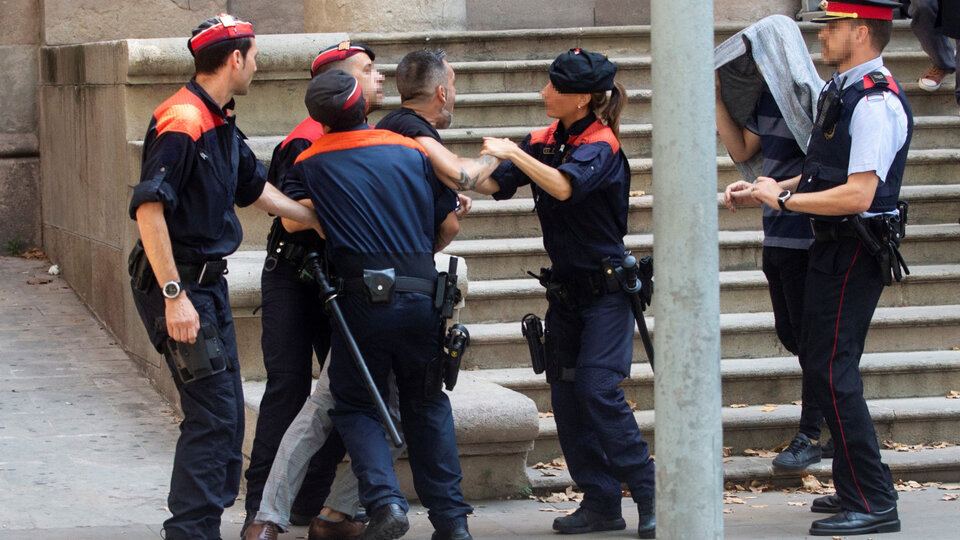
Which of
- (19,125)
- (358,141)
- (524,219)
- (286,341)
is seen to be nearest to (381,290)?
(358,141)

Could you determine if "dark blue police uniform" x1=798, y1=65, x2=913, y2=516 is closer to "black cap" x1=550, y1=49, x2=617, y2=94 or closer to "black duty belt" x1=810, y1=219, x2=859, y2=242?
"black duty belt" x1=810, y1=219, x2=859, y2=242

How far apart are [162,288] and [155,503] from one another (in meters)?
1.54

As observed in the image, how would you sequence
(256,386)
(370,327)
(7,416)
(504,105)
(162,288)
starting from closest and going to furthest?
(162,288) < (370,327) < (256,386) < (7,416) < (504,105)

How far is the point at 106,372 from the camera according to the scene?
776 cm

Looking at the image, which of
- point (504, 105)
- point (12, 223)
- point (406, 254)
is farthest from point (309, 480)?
point (12, 223)

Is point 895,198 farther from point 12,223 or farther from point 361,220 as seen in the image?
point 12,223

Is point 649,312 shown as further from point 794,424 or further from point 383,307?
point 383,307

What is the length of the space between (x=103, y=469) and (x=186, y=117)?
223 centimetres

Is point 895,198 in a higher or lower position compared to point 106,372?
higher

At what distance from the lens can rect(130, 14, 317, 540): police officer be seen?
454 centimetres

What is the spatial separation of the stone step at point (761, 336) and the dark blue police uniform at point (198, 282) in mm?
2385

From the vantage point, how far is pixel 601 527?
549 centimetres

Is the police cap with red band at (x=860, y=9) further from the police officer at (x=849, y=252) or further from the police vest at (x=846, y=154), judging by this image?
the police vest at (x=846, y=154)

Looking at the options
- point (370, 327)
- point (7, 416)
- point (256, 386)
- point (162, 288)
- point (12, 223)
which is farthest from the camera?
point (12, 223)
